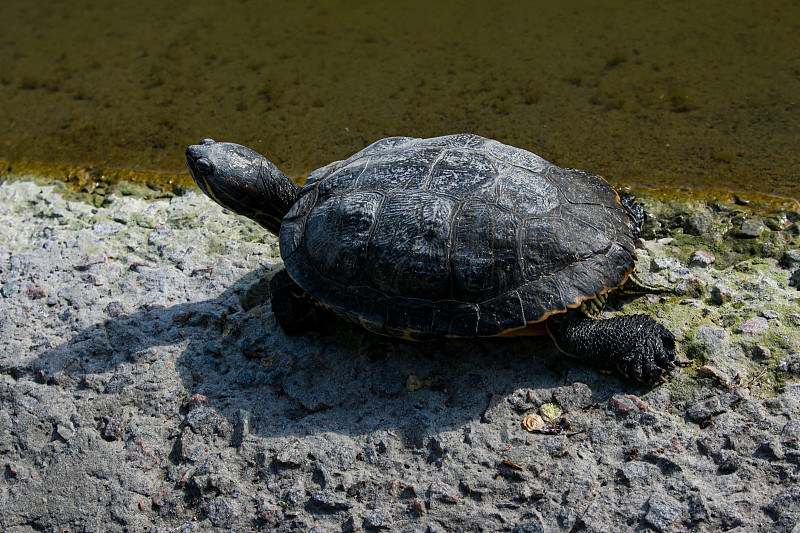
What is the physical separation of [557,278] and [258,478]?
6.87 ft

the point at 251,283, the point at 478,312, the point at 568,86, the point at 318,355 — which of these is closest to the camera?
the point at 478,312

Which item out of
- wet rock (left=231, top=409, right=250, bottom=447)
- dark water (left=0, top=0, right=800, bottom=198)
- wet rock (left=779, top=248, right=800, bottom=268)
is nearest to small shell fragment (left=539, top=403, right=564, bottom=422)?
wet rock (left=231, top=409, right=250, bottom=447)

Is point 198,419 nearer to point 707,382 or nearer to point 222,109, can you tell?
point 707,382

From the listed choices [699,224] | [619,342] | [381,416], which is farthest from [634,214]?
[381,416]

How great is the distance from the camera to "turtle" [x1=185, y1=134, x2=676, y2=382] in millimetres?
3602

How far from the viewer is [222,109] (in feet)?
23.7

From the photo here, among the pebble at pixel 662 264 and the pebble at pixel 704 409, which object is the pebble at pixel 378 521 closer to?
the pebble at pixel 704 409

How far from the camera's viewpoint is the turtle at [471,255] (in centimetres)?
360

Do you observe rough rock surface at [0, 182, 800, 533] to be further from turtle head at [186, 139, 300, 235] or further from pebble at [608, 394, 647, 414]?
turtle head at [186, 139, 300, 235]

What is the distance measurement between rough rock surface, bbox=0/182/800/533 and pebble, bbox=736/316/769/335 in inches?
1.3

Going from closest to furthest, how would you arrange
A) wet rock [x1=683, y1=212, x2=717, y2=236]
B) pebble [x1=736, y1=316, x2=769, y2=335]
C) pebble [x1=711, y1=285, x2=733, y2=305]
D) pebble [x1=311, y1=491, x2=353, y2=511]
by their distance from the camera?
pebble [x1=311, y1=491, x2=353, y2=511]
pebble [x1=736, y1=316, x2=769, y2=335]
pebble [x1=711, y1=285, x2=733, y2=305]
wet rock [x1=683, y1=212, x2=717, y2=236]

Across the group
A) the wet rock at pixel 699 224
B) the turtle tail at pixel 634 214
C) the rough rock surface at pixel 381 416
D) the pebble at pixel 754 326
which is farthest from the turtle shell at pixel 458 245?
the wet rock at pixel 699 224

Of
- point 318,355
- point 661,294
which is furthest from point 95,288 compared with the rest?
point 661,294

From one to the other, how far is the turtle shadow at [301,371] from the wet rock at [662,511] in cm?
69
